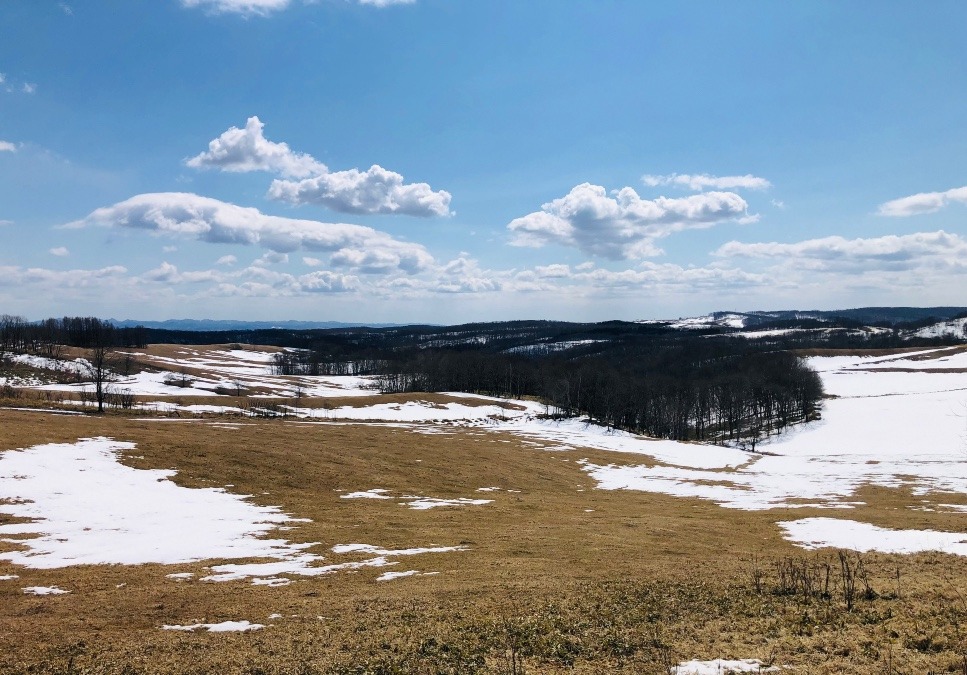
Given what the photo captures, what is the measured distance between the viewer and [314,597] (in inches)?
591

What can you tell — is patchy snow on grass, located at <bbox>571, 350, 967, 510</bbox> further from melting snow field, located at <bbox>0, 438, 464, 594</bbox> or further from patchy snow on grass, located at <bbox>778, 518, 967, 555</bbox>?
melting snow field, located at <bbox>0, 438, 464, 594</bbox>

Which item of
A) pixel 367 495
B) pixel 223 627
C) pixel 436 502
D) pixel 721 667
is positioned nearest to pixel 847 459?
pixel 436 502

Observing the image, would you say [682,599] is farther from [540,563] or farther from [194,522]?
[194,522]

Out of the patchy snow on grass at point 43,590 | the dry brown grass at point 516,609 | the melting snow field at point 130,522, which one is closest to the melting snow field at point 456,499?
the melting snow field at point 130,522

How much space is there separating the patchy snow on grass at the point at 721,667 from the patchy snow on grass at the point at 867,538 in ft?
49.6

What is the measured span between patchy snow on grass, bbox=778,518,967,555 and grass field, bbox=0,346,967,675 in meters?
1.24

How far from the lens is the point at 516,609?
Answer: 45.5 feet

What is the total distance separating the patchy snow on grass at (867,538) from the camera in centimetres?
2181

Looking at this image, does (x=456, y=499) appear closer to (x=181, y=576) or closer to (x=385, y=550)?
(x=385, y=550)

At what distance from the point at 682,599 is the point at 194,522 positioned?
71.6 feet

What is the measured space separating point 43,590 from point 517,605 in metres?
13.6

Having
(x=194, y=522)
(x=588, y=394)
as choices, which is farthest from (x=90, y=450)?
(x=588, y=394)

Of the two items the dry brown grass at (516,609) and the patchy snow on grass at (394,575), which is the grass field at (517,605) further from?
the patchy snow on grass at (394,575)

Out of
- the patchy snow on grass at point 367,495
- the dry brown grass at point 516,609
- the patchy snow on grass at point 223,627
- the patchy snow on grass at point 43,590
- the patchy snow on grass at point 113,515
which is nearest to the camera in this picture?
the dry brown grass at point 516,609
